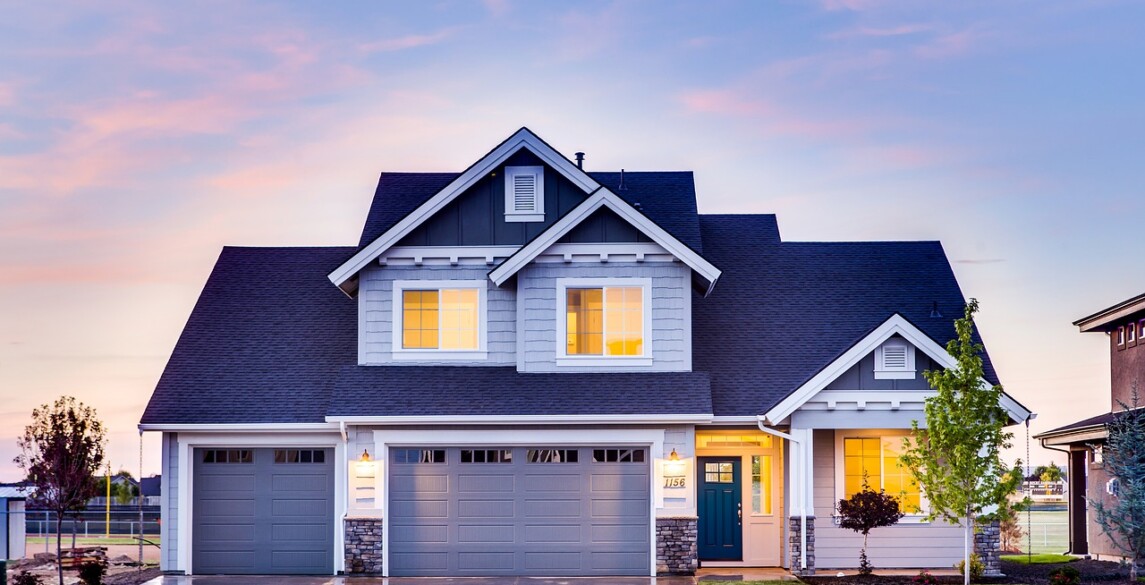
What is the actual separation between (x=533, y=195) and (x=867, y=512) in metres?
8.26

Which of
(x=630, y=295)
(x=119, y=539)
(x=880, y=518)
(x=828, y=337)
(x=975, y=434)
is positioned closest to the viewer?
(x=975, y=434)

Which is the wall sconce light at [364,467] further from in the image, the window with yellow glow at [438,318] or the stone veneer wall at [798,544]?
the stone veneer wall at [798,544]

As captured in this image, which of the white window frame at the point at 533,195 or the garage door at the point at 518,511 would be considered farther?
the white window frame at the point at 533,195

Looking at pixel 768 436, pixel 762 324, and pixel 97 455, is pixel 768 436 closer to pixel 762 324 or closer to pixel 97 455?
pixel 762 324

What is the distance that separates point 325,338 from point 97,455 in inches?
190

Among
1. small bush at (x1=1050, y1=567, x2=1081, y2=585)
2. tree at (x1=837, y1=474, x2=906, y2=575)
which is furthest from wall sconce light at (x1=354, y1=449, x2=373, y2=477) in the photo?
small bush at (x1=1050, y1=567, x2=1081, y2=585)

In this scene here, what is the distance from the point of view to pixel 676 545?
22.8m

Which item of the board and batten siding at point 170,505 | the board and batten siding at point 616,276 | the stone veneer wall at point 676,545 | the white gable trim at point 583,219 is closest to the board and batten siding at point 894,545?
the stone veneer wall at point 676,545

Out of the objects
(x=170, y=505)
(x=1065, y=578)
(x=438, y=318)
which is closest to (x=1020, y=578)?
(x=1065, y=578)

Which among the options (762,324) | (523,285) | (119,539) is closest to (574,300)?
(523,285)

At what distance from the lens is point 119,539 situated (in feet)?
126

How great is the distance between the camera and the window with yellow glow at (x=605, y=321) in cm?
2380

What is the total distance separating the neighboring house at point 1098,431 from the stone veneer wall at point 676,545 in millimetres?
7819

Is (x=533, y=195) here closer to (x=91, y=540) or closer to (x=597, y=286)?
(x=597, y=286)
